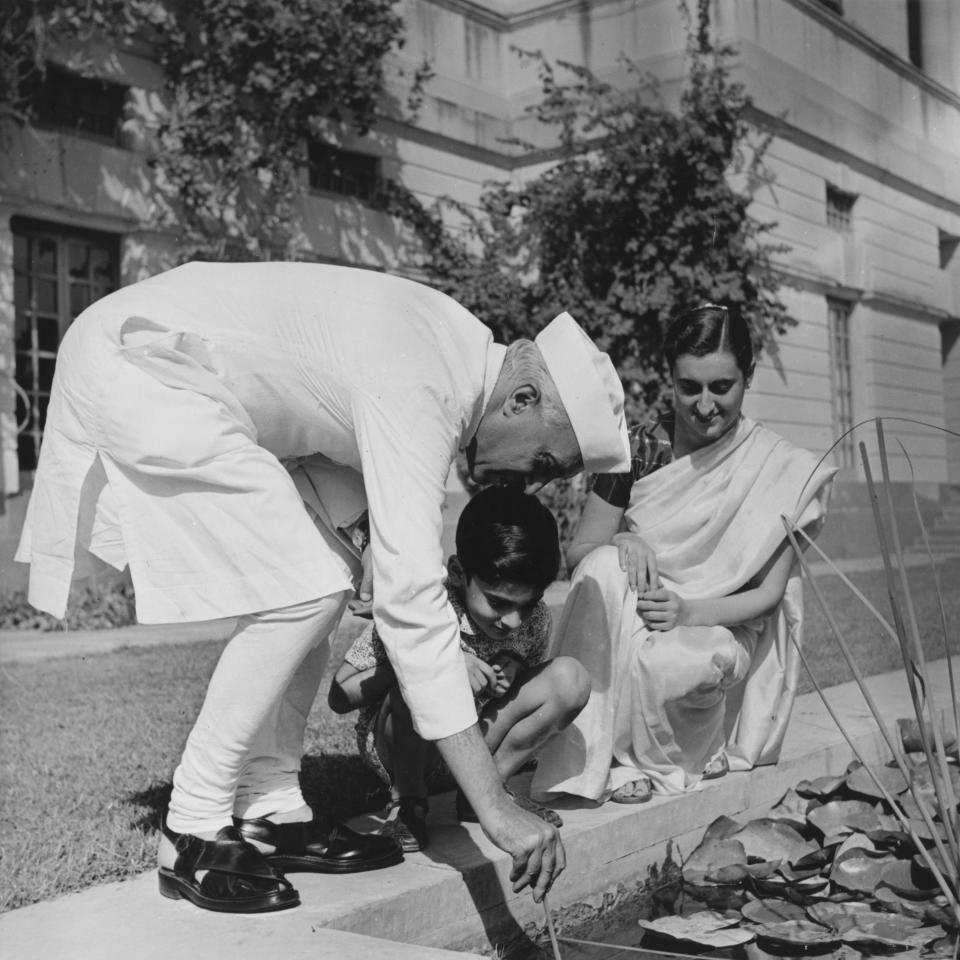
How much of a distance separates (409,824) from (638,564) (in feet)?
3.05

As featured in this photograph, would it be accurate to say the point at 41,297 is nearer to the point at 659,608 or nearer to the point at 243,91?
the point at 243,91

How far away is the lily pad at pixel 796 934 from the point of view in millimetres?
2504

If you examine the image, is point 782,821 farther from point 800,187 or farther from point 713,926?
point 800,187

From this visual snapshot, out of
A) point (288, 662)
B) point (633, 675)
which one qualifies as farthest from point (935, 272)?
point (288, 662)

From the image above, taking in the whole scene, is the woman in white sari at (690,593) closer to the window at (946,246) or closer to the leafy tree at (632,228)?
the window at (946,246)

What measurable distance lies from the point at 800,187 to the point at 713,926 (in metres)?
10.5

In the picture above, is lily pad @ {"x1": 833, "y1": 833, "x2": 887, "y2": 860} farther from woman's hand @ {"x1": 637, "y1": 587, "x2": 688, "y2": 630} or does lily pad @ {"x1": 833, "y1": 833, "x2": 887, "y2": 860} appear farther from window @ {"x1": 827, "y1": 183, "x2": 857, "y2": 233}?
window @ {"x1": 827, "y1": 183, "x2": 857, "y2": 233}

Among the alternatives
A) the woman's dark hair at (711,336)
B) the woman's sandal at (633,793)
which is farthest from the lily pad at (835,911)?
the woman's dark hair at (711,336)

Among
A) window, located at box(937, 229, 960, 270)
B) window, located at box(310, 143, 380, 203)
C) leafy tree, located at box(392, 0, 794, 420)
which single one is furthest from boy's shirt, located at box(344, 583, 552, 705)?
window, located at box(310, 143, 380, 203)

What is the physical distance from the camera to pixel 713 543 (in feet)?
11.1

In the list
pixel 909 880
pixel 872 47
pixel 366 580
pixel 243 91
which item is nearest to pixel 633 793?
pixel 909 880

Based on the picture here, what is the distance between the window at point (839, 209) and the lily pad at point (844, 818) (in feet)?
25.7

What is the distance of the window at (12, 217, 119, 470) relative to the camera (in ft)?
31.0

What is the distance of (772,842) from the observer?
2971mm
